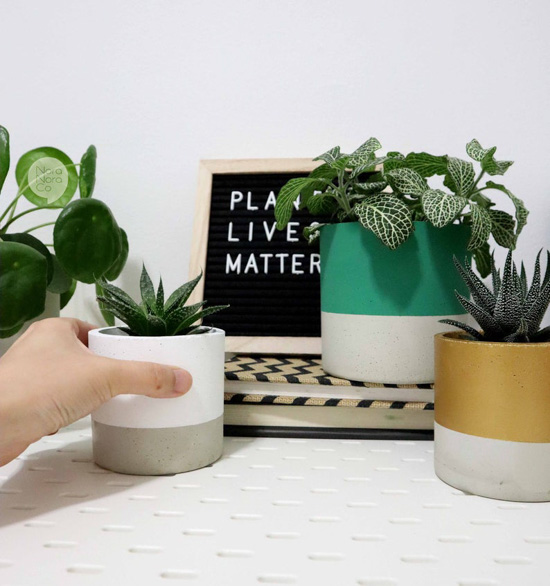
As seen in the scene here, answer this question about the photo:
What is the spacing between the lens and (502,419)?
39 centimetres

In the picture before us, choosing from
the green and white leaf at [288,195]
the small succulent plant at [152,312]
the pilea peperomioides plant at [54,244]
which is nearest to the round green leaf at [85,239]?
the pilea peperomioides plant at [54,244]

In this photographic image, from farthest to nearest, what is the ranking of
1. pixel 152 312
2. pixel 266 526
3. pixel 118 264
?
pixel 118 264
pixel 152 312
pixel 266 526

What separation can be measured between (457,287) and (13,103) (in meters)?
0.80

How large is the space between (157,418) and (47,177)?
1.50 feet

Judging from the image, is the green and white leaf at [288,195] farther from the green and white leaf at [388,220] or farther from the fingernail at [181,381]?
the fingernail at [181,381]

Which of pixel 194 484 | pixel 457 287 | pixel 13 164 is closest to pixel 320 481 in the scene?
pixel 194 484

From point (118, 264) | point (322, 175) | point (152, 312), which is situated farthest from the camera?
point (118, 264)

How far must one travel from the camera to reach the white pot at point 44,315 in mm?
620

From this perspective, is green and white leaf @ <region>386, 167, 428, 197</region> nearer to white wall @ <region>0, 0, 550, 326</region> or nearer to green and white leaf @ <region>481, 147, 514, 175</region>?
green and white leaf @ <region>481, 147, 514, 175</region>

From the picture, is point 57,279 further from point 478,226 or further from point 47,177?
point 478,226

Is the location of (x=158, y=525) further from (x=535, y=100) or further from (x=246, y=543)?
(x=535, y=100)

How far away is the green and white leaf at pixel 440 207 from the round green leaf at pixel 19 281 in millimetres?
426

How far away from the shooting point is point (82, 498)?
0.40m

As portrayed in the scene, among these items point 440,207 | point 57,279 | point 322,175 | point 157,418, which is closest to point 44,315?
point 57,279
